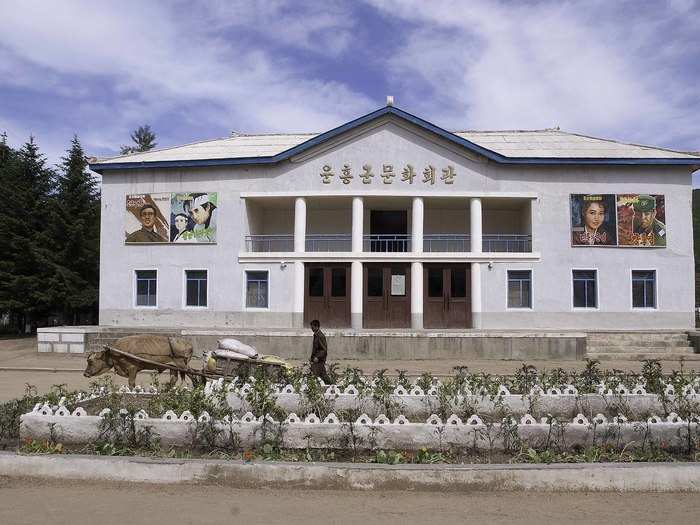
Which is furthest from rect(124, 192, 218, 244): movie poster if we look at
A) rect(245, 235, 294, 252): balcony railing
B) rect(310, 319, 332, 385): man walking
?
rect(310, 319, 332, 385): man walking

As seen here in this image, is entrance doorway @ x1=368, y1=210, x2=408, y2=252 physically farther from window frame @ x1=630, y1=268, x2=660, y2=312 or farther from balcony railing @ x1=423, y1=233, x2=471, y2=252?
window frame @ x1=630, y1=268, x2=660, y2=312

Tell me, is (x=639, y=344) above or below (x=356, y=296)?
below

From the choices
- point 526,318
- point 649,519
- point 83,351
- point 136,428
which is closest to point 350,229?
point 526,318

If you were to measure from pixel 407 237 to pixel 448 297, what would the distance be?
3.19 metres

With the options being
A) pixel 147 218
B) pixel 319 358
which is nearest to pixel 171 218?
pixel 147 218

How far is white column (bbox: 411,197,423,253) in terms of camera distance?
2171cm

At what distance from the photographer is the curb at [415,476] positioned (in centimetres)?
511

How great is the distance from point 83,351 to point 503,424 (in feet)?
55.9

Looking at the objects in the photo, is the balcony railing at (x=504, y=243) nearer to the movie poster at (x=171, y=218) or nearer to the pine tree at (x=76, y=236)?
the movie poster at (x=171, y=218)

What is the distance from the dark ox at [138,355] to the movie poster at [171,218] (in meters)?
13.2

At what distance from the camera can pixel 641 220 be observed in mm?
21281

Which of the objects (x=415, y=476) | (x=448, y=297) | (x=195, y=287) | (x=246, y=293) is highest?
(x=195, y=287)

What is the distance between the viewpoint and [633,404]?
7441mm

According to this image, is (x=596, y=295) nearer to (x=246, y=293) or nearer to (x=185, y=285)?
(x=246, y=293)
